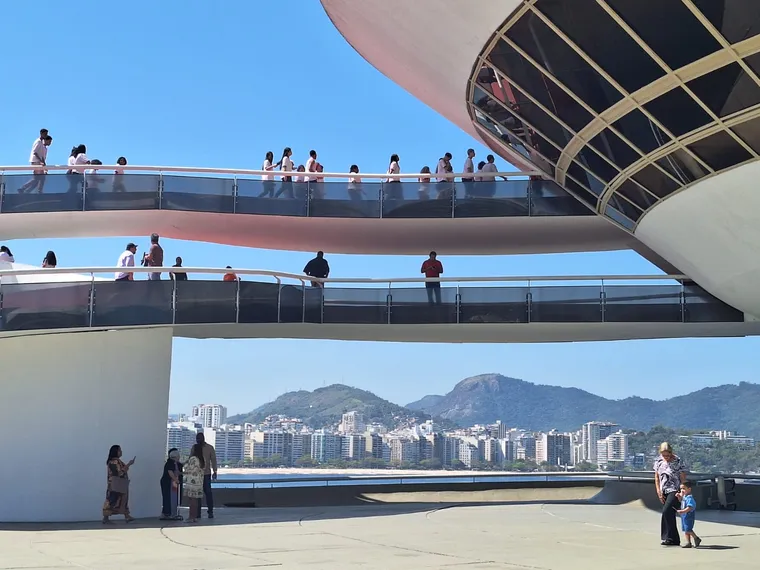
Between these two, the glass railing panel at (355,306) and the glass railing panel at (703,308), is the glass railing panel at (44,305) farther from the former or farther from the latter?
the glass railing panel at (703,308)

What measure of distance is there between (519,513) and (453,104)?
952 cm

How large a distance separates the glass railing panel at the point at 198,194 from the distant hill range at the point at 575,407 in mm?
33701

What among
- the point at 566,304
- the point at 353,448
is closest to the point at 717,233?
the point at 566,304

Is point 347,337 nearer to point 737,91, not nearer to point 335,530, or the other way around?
point 335,530

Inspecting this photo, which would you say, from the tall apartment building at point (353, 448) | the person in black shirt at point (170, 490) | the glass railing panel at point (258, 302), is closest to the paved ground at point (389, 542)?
the person in black shirt at point (170, 490)

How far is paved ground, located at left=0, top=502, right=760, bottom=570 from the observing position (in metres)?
11.9

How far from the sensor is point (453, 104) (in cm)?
2158

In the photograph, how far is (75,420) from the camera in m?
19.4

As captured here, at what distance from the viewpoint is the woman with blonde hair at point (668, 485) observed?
13695 millimetres

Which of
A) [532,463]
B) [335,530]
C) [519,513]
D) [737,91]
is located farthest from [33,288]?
[532,463]

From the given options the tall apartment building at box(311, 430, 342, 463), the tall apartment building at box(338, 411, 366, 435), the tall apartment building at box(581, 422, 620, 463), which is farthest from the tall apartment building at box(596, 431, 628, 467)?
the tall apartment building at box(338, 411, 366, 435)

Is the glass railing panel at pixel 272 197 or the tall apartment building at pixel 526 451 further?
the tall apartment building at pixel 526 451

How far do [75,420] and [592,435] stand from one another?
37.8 meters

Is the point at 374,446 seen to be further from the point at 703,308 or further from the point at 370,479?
the point at 703,308
